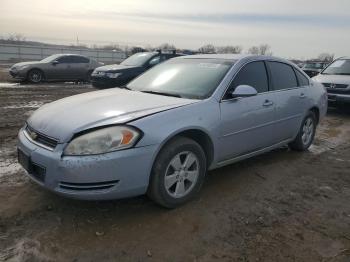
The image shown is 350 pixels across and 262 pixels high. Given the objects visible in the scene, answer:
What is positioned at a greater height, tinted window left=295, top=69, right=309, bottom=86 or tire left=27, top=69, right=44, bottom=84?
tinted window left=295, top=69, right=309, bottom=86

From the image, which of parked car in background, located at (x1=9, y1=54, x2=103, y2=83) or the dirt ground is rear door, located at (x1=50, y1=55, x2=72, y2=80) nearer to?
parked car in background, located at (x1=9, y1=54, x2=103, y2=83)

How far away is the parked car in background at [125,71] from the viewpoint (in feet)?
42.9

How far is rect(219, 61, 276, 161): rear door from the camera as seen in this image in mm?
4543

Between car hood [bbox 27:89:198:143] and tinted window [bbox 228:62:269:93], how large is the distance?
34.2 inches

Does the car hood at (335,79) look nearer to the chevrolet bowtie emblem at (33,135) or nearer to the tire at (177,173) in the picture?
the tire at (177,173)

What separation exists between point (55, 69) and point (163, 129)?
14.7m

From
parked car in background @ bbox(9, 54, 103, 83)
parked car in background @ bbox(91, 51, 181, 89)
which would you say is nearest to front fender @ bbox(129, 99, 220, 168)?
parked car in background @ bbox(91, 51, 181, 89)

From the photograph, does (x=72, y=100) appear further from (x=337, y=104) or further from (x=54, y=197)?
(x=337, y=104)

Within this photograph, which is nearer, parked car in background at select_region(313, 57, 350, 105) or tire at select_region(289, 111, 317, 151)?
tire at select_region(289, 111, 317, 151)

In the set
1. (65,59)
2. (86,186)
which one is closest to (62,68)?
(65,59)

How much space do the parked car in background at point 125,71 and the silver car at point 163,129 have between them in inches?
301

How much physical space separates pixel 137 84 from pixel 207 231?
2400 millimetres

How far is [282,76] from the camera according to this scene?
583 cm

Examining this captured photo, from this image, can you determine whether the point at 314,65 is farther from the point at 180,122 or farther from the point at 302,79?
the point at 180,122
